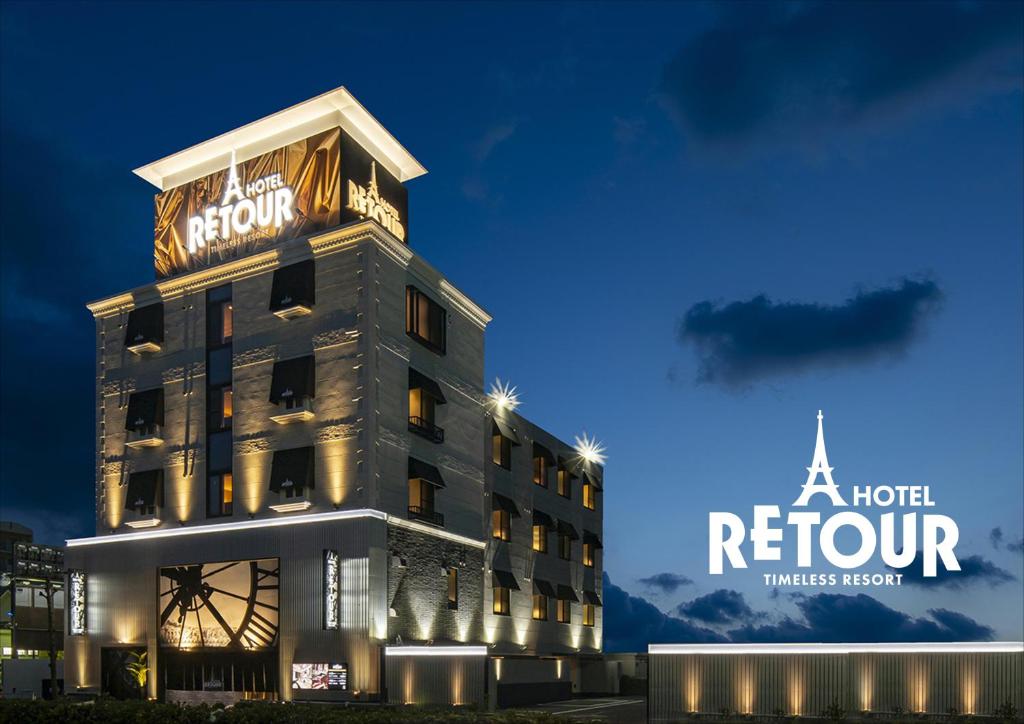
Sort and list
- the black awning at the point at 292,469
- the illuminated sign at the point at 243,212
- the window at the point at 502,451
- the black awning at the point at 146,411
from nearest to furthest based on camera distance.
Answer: the black awning at the point at 292,469
the illuminated sign at the point at 243,212
the black awning at the point at 146,411
the window at the point at 502,451

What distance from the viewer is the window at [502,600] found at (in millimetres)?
51156

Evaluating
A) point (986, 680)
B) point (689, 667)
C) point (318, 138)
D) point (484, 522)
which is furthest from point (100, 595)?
point (986, 680)

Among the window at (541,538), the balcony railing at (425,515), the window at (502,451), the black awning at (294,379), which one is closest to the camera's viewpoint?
the black awning at (294,379)

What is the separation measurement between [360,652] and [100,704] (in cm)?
1196

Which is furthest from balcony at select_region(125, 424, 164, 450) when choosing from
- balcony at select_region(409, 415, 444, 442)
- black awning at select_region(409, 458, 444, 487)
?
black awning at select_region(409, 458, 444, 487)

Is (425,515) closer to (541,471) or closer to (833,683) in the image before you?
(541,471)

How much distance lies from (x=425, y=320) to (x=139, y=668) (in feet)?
65.5

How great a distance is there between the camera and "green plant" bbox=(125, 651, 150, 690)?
139 ft

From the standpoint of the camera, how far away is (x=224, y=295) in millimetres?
45062

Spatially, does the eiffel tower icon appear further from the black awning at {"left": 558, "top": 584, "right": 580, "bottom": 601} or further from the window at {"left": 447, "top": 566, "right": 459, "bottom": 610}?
the black awning at {"left": 558, "top": 584, "right": 580, "bottom": 601}

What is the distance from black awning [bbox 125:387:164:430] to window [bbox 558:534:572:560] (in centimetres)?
2751

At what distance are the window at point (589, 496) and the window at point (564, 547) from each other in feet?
17.2

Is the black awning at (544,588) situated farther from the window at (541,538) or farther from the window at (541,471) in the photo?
the window at (541,471)

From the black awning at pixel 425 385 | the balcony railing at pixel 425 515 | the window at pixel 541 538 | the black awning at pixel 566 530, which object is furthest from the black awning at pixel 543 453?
the balcony railing at pixel 425 515
